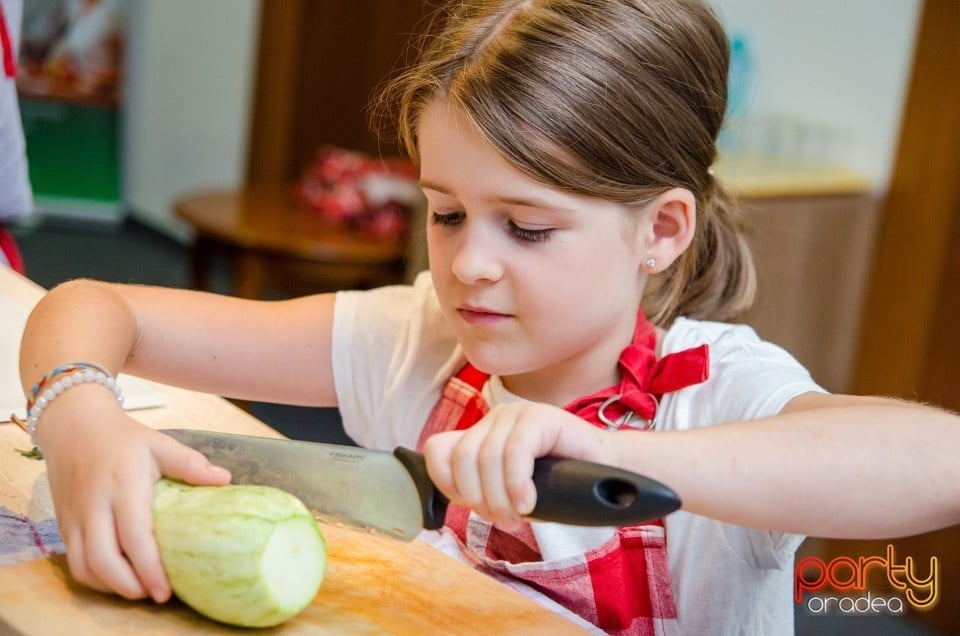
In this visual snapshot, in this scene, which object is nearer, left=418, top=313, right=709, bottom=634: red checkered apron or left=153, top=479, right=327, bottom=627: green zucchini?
left=153, top=479, right=327, bottom=627: green zucchini

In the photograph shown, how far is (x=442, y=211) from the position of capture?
1.12 meters

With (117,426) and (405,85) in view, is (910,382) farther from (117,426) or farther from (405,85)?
(117,426)

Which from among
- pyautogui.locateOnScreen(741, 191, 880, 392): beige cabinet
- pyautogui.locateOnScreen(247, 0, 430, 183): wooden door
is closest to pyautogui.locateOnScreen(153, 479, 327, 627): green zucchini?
pyautogui.locateOnScreen(741, 191, 880, 392): beige cabinet

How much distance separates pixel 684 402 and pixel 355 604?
0.44 metres

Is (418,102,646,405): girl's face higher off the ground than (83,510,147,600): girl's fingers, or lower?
higher

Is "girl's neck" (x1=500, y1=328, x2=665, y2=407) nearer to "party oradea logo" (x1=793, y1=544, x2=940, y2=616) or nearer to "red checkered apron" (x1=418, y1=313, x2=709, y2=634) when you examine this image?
"red checkered apron" (x1=418, y1=313, x2=709, y2=634)

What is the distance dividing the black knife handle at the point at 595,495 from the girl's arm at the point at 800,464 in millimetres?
30

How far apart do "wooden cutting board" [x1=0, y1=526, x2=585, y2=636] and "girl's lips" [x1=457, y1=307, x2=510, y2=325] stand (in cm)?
23

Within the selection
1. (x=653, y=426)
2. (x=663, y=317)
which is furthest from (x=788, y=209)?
(x=653, y=426)

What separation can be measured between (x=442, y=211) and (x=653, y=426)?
0.32 metres

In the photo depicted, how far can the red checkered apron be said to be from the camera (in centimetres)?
114

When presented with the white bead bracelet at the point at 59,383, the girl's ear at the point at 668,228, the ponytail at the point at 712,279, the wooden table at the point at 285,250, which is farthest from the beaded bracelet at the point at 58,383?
the wooden table at the point at 285,250

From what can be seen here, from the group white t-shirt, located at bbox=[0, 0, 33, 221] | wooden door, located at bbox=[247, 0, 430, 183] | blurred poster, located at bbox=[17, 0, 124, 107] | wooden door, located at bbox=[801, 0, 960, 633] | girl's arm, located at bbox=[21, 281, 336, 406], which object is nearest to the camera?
girl's arm, located at bbox=[21, 281, 336, 406]

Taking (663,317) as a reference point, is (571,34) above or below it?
above
